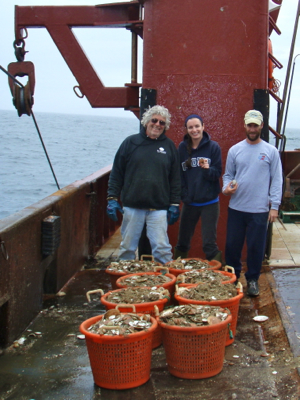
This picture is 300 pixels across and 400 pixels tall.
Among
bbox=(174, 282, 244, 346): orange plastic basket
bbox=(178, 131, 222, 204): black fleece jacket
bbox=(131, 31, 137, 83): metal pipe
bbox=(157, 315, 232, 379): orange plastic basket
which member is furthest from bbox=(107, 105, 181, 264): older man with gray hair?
bbox=(131, 31, 137, 83): metal pipe

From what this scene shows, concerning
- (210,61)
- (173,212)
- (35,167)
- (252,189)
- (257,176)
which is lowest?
(35,167)

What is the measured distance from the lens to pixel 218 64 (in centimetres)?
676

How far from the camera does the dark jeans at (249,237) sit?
5.61 m

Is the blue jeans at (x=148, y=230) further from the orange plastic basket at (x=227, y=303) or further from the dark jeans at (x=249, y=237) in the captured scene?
the orange plastic basket at (x=227, y=303)

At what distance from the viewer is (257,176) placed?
5.49m

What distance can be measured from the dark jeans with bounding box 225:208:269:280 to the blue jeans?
717mm

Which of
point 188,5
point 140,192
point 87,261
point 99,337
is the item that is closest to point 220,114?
point 188,5

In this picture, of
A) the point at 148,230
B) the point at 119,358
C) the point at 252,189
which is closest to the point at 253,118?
the point at 252,189

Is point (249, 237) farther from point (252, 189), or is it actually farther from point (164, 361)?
point (164, 361)

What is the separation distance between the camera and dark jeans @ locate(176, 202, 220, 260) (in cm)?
578

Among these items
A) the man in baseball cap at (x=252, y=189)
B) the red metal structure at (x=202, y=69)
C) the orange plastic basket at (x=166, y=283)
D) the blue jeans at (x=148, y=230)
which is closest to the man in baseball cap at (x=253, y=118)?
the man in baseball cap at (x=252, y=189)

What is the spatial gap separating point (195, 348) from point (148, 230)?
210 centimetres

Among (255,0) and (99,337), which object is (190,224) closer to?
(99,337)

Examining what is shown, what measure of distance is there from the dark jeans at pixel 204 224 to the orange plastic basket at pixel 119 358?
7.25 feet
